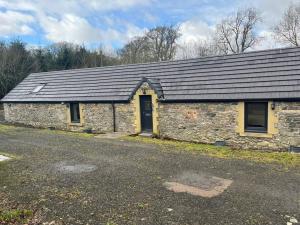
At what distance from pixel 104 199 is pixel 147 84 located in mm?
9086

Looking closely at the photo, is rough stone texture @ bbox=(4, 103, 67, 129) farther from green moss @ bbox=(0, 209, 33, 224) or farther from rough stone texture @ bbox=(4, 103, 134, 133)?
green moss @ bbox=(0, 209, 33, 224)

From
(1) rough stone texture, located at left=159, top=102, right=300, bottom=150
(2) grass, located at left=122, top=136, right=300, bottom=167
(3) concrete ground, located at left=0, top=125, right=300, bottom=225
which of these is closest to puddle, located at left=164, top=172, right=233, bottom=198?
(3) concrete ground, located at left=0, top=125, right=300, bottom=225

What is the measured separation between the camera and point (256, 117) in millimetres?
11523

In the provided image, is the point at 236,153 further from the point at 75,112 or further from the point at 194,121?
the point at 75,112

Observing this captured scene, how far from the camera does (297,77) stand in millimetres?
10961

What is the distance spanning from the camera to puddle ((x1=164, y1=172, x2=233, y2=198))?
21.2 ft

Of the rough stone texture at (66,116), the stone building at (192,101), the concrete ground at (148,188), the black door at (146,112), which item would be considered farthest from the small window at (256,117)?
the rough stone texture at (66,116)

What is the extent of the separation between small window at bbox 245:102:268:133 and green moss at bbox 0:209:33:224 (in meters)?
9.42

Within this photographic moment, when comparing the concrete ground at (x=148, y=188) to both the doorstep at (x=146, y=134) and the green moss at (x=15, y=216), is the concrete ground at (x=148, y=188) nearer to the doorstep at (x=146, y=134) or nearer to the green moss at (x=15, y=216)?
the green moss at (x=15, y=216)

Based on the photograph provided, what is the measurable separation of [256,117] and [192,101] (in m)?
3.10

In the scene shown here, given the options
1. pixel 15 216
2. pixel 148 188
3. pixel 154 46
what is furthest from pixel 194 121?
pixel 154 46

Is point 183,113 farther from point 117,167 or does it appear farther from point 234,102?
point 117,167

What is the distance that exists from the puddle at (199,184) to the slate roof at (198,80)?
5302 millimetres

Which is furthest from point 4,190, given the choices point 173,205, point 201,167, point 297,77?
point 297,77
